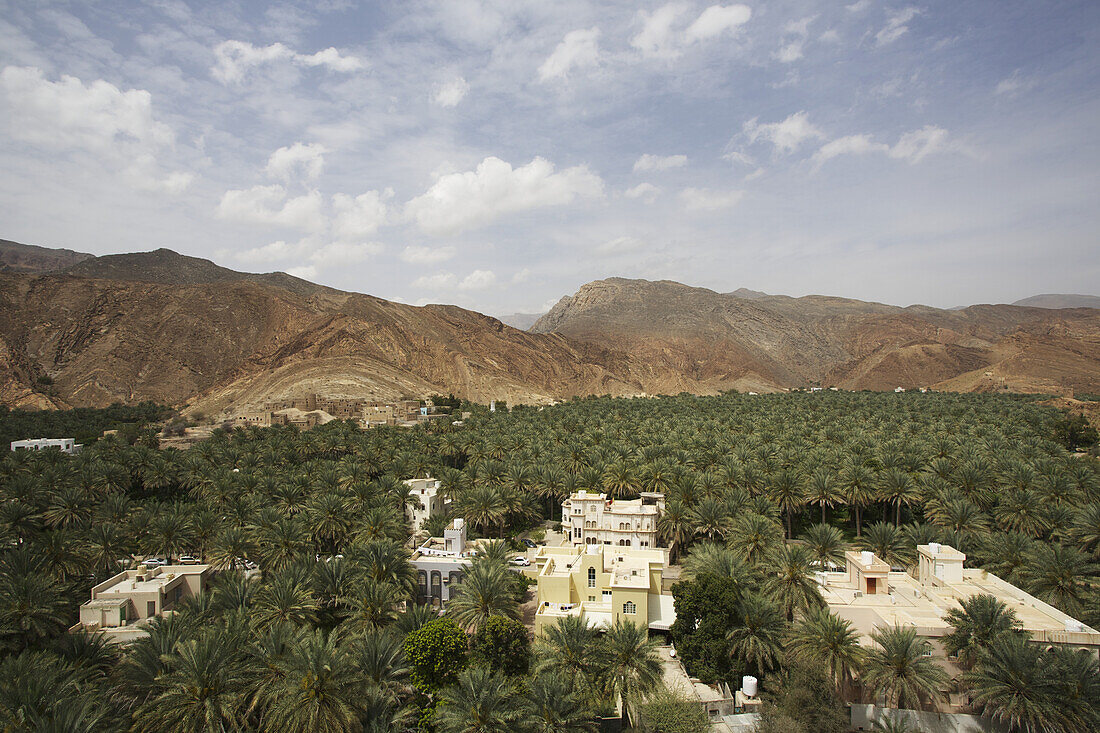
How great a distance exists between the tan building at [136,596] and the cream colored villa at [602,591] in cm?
1428

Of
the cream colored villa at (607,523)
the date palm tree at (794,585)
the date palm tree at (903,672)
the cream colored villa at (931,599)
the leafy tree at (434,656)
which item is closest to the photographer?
the date palm tree at (903,672)

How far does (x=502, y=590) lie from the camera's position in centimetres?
2367

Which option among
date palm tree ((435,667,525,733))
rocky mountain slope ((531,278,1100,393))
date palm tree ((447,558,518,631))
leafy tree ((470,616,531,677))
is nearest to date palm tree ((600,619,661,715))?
date palm tree ((435,667,525,733))

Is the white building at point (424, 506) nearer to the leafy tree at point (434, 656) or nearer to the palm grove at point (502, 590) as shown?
the palm grove at point (502, 590)

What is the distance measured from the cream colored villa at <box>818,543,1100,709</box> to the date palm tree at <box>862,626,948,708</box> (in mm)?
1366

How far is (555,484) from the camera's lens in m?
39.9

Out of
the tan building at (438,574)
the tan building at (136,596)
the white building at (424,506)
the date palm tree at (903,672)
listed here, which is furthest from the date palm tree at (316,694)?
the white building at (424,506)

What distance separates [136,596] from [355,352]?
78814 mm

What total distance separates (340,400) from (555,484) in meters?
52.6

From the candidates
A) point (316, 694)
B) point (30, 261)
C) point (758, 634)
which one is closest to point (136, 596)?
point (316, 694)

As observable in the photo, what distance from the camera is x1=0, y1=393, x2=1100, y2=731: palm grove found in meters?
17.1

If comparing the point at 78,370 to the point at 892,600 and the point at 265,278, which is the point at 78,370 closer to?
the point at 265,278

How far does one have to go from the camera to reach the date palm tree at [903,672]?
17844 millimetres

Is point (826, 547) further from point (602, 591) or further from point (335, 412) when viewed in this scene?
point (335, 412)
